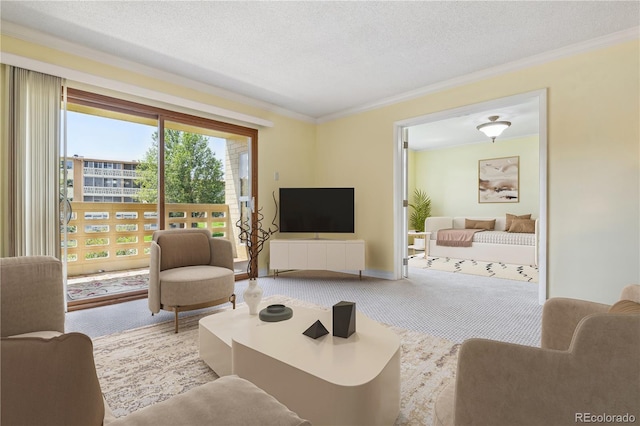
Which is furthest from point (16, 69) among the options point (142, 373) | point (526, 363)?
point (526, 363)

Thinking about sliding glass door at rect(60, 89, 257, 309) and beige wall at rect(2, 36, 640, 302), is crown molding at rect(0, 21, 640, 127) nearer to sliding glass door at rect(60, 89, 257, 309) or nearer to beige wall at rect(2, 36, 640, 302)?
beige wall at rect(2, 36, 640, 302)

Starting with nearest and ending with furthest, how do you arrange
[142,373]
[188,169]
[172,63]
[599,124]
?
1. [142,373]
2. [599,124]
3. [172,63]
4. [188,169]

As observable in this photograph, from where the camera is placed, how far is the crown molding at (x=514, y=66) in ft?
9.35

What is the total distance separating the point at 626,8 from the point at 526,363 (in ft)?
10.5

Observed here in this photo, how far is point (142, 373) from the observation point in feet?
6.15

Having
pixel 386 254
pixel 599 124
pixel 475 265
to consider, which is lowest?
pixel 475 265

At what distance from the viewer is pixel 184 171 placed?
4.02 metres

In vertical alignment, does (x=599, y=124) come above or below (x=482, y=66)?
below

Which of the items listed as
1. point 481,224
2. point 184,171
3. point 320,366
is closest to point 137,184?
point 184,171

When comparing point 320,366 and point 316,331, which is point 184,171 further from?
point 320,366

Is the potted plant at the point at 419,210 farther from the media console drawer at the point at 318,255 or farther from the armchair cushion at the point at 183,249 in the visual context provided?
the armchair cushion at the point at 183,249

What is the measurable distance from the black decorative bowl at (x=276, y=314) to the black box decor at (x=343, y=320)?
432 millimetres

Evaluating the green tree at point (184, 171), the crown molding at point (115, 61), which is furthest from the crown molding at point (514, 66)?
the green tree at point (184, 171)

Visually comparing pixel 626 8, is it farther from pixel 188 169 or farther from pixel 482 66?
pixel 188 169
